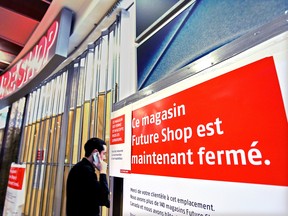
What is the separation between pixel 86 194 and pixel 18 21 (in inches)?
120

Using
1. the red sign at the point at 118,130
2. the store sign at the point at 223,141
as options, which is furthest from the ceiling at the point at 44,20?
the store sign at the point at 223,141

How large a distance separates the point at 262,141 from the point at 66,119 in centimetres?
285

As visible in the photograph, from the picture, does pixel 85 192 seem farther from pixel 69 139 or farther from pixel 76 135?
pixel 69 139

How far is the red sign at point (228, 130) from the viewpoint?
1.86 ft

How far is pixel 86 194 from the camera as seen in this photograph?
1587 millimetres

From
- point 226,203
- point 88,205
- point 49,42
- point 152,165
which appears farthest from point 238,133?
point 49,42

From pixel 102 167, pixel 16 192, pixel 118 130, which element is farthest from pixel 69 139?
pixel 118 130

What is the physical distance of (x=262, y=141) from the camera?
0.59 meters

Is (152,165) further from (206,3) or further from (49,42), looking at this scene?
(49,42)

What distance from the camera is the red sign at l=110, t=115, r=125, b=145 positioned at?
1384 mm

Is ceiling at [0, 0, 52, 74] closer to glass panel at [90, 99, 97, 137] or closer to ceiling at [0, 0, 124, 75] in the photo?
ceiling at [0, 0, 124, 75]

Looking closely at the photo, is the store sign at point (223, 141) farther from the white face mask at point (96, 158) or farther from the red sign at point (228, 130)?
the white face mask at point (96, 158)

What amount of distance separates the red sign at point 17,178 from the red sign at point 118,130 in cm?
146

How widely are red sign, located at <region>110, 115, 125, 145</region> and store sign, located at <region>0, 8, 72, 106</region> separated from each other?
1.22 meters
